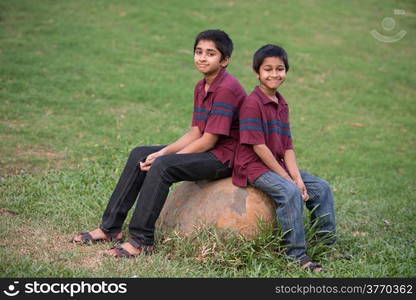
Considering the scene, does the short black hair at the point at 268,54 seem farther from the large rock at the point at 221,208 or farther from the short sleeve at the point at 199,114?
the large rock at the point at 221,208

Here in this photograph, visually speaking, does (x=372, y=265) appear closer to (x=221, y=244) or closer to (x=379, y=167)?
(x=221, y=244)

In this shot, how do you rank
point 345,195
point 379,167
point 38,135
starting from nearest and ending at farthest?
point 345,195 → point 38,135 → point 379,167

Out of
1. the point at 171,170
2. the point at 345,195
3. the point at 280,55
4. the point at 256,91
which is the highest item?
the point at 280,55

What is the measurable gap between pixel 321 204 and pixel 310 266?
0.69m

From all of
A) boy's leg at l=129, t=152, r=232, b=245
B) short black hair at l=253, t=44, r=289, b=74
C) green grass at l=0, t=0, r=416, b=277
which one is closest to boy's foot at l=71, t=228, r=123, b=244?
green grass at l=0, t=0, r=416, b=277

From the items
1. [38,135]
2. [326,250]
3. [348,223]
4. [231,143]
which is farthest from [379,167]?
[38,135]

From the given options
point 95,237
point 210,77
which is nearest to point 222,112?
point 210,77

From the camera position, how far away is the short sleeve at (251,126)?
4.58 m

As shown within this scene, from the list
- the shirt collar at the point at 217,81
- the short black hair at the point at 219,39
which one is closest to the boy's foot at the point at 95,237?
the shirt collar at the point at 217,81

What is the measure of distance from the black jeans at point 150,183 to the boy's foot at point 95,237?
38 mm

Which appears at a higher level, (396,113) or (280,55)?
(280,55)

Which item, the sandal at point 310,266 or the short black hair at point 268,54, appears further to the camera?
the short black hair at point 268,54

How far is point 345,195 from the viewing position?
24.6 ft

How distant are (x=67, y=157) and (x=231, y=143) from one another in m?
3.54
